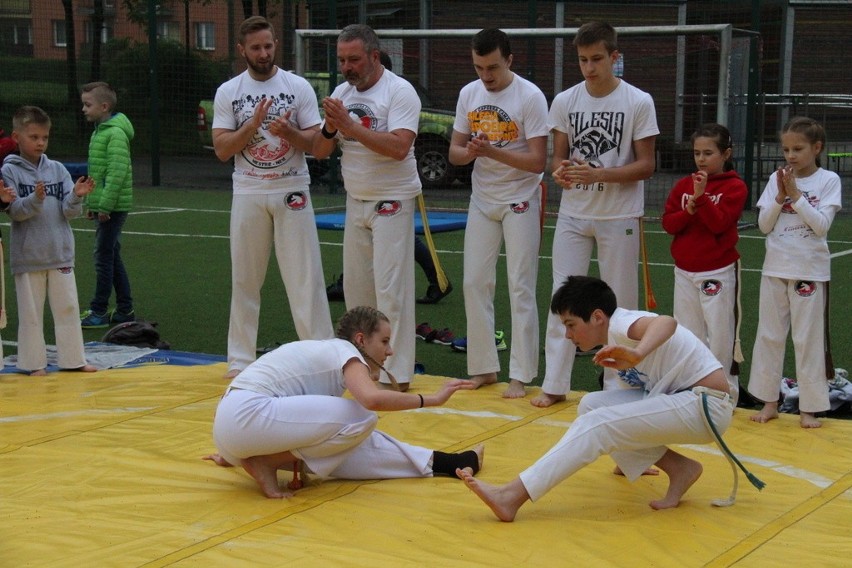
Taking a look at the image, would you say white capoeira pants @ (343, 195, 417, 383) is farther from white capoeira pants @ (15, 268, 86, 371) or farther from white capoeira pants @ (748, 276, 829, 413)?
white capoeira pants @ (748, 276, 829, 413)

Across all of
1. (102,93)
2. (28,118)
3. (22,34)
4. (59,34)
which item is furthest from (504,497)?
(22,34)

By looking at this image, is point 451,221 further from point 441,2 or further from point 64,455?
point 64,455

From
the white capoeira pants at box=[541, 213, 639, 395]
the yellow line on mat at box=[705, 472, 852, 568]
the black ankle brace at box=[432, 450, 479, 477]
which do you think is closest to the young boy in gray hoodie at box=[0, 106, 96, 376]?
the white capoeira pants at box=[541, 213, 639, 395]

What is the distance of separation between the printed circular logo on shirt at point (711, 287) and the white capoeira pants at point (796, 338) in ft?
0.79

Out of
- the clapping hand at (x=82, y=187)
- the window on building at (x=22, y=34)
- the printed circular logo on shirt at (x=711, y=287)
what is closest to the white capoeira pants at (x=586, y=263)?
the printed circular logo on shirt at (x=711, y=287)

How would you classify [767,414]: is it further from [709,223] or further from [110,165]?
[110,165]

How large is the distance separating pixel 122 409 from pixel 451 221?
742 cm

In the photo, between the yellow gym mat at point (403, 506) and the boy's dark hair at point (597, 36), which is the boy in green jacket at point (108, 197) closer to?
the yellow gym mat at point (403, 506)

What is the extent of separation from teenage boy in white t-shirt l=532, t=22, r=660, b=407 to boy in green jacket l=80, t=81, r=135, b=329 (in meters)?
3.58

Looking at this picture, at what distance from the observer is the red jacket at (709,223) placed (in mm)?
5992

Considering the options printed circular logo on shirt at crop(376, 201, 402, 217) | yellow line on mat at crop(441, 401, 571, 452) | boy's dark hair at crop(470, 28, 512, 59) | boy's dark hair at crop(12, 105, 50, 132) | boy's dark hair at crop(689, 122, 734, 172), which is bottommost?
yellow line on mat at crop(441, 401, 571, 452)

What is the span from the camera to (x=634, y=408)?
4547 millimetres

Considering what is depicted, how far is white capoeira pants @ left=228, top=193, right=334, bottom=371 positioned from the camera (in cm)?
680

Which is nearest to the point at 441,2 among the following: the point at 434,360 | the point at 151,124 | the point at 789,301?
the point at 151,124
